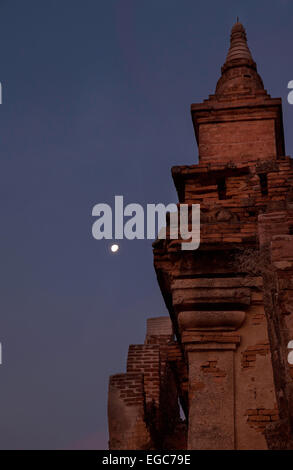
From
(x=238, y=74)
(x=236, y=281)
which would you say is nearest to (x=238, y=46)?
(x=238, y=74)

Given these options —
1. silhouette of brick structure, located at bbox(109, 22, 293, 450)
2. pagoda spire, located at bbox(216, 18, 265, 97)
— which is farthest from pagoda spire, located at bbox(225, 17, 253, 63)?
silhouette of brick structure, located at bbox(109, 22, 293, 450)

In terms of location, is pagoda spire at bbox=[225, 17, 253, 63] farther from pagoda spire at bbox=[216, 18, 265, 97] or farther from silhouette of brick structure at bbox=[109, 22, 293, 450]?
silhouette of brick structure at bbox=[109, 22, 293, 450]

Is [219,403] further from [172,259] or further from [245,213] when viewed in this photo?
[245,213]

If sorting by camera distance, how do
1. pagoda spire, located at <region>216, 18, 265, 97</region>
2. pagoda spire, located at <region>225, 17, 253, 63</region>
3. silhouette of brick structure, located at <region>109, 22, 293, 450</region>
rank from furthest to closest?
pagoda spire, located at <region>225, 17, 253, 63</region>
pagoda spire, located at <region>216, 18, 265, 97</region>
silhouette of brick structure, located at <region>109, 22, 293, 450</region>

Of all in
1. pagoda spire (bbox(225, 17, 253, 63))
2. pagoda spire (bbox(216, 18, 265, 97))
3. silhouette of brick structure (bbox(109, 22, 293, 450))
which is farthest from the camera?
pagoda spire (bbox(225, 17, 253, 63))

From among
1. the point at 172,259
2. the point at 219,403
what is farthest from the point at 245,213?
the point at 219,403

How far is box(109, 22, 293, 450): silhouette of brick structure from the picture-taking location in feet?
23.4

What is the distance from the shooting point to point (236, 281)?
8375mm

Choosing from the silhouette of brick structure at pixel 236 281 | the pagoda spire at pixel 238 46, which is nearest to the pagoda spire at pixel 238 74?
the pagoda spire at pixel 238 46

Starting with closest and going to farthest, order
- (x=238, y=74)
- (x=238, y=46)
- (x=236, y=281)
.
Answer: (x=236, y=281), (x=238, y=74), (x=238, y=46)

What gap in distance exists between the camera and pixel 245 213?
9711 millimetres

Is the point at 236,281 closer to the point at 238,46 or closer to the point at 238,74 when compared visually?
the point at 238,74
